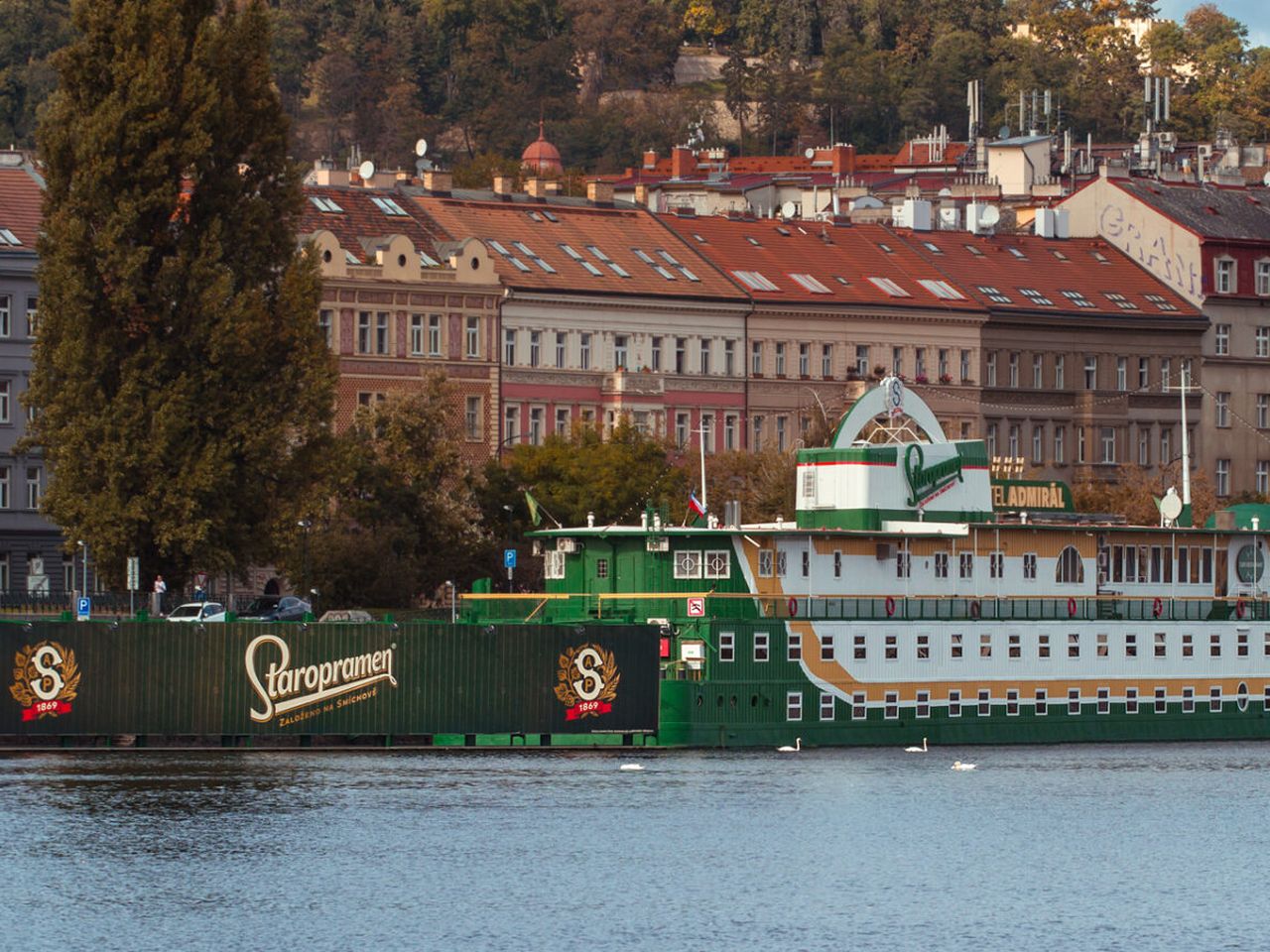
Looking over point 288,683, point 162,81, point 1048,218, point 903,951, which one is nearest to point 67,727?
point 288,683

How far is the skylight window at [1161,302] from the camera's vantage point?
143000mm

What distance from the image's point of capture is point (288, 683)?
87188 millimetres

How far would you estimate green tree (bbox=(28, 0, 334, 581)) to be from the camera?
295 feet

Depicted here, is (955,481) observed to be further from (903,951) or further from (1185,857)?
(903,951)

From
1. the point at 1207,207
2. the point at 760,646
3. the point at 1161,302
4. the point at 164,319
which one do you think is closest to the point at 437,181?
the point at 1161,302

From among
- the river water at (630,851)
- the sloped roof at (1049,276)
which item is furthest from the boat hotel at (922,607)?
the sloped roof at (1049,276)

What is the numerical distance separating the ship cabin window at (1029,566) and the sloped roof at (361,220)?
35.0m

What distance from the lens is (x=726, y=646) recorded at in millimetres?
89375

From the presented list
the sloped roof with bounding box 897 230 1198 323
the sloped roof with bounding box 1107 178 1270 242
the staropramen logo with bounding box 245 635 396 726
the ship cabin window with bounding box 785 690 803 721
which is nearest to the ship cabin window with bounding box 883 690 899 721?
the ship cabin window with bounding box 785 690 803 721

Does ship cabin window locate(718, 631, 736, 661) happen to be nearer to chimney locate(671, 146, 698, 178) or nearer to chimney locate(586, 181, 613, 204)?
chimney locate(586, 181, 613, 204)

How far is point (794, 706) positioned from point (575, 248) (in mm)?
43811

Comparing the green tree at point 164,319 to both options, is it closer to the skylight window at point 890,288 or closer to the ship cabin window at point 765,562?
the ship cabin window at point 765,562

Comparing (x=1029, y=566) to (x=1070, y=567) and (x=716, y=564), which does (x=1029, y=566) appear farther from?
(x=716, y=564)

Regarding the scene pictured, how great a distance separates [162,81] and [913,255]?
55.9m
